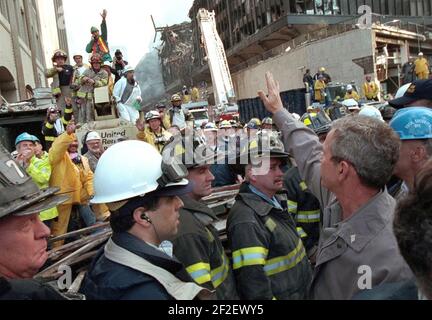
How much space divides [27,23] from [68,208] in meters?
30.2

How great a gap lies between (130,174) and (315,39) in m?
29.6

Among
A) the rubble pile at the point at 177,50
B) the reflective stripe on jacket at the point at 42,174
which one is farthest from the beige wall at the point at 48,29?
the reflective stripe on jacket at the point at 42,174

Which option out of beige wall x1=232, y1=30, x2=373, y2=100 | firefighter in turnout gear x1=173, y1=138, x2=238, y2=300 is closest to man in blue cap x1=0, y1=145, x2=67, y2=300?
firefighter in turnout gear x1=173, y1=138, x2=238, y2=300

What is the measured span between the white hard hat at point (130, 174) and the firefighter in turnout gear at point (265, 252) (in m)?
0.73

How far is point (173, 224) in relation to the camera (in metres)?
2.21

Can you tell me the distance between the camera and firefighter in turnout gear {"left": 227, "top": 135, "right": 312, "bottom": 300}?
2766mm

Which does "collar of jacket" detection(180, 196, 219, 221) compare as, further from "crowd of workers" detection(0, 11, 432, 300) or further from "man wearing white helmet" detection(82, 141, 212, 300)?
"man wearing white helmet" detection(82, 141, 212, 300)

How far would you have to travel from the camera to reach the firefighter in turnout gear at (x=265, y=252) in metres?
2.77

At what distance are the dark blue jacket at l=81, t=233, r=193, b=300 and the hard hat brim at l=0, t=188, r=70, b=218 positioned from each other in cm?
34

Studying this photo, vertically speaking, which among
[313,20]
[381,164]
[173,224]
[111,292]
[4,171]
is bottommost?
[111,292]

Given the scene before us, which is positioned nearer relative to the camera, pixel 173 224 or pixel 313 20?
pixel 173 224

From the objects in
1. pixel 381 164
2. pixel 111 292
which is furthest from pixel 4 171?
pixel 381 164
